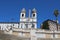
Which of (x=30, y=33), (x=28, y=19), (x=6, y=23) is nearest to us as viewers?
(x=30, y=33)

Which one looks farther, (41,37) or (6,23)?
(6,23)

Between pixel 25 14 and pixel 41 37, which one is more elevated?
pixel 25 14

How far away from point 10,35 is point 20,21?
204ft

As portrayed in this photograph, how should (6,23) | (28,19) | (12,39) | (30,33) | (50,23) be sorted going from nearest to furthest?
(12,39) < (30,33) < (50,23) < (28,19) < (6,23)

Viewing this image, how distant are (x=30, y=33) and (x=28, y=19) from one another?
57303mm

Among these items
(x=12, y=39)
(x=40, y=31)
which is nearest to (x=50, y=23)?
(x=40, y=31)

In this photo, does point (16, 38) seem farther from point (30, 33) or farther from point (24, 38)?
point (30, 33)

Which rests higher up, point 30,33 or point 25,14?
point 25,14

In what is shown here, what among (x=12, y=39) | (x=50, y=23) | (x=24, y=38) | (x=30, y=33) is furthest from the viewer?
(x=50, y=23)

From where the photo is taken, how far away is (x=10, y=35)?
40312 millimetres

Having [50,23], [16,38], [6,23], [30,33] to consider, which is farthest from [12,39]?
[6,23]

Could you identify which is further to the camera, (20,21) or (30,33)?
(20,21)

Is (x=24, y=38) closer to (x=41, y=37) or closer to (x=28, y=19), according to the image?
(x=41, y=37)

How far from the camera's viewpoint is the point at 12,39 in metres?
38.4
